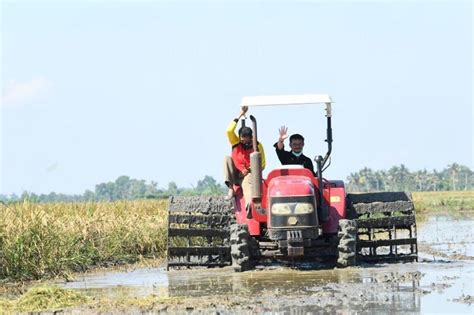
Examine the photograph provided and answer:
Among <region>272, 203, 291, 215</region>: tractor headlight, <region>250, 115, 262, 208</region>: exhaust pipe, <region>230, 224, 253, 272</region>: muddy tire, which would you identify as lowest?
<region>230, 224, 253, 272</region>: muddy tire

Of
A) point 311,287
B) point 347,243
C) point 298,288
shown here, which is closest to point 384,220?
point 347,243

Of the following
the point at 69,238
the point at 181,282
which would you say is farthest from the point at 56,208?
the point at 181,282

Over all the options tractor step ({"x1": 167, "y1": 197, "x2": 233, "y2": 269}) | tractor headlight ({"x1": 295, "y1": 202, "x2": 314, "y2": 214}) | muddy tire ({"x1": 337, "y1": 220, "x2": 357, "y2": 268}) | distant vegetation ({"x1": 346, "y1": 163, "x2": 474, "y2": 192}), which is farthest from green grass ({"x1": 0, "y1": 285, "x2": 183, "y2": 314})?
distant vegetation ({"x1": 346, "y1": 163, "x2": 474, "y2": 192})

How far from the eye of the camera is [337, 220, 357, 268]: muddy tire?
16016mm

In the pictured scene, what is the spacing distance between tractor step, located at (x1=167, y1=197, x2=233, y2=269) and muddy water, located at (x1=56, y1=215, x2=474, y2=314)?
0.38 m

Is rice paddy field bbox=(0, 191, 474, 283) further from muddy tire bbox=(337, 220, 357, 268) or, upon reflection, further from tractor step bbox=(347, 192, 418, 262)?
tractor step bbox=(347, 192, 418, 262)

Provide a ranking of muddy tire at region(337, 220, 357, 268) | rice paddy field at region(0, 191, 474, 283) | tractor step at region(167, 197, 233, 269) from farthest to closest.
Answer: tractor step at region(167, 197, 233, 269) → rice paddy field at region(0, 191, 474, 283) → muddy tire at region(337, 220, 357, 268)

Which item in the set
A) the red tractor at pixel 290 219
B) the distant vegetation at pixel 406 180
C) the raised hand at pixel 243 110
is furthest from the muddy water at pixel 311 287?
the distant vegetation at pixel 406 180

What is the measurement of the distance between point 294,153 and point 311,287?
3504 millimetres

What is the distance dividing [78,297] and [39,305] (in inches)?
22.1

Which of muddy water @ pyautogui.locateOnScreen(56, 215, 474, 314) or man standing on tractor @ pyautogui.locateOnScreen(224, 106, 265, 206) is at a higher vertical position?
man standing on tractor @ pyautogui.locateOnScreen(224, 106, 265, 206)

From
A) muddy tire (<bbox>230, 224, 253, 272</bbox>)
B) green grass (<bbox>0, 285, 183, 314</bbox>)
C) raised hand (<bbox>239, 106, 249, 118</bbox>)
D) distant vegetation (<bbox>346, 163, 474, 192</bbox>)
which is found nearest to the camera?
green grass (<bbox>0, 285, 183, 314</bbox>)

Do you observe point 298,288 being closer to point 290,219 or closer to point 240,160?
point 290,219

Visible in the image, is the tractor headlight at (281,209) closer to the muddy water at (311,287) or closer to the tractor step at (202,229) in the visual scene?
the muddy water at (311,287)
